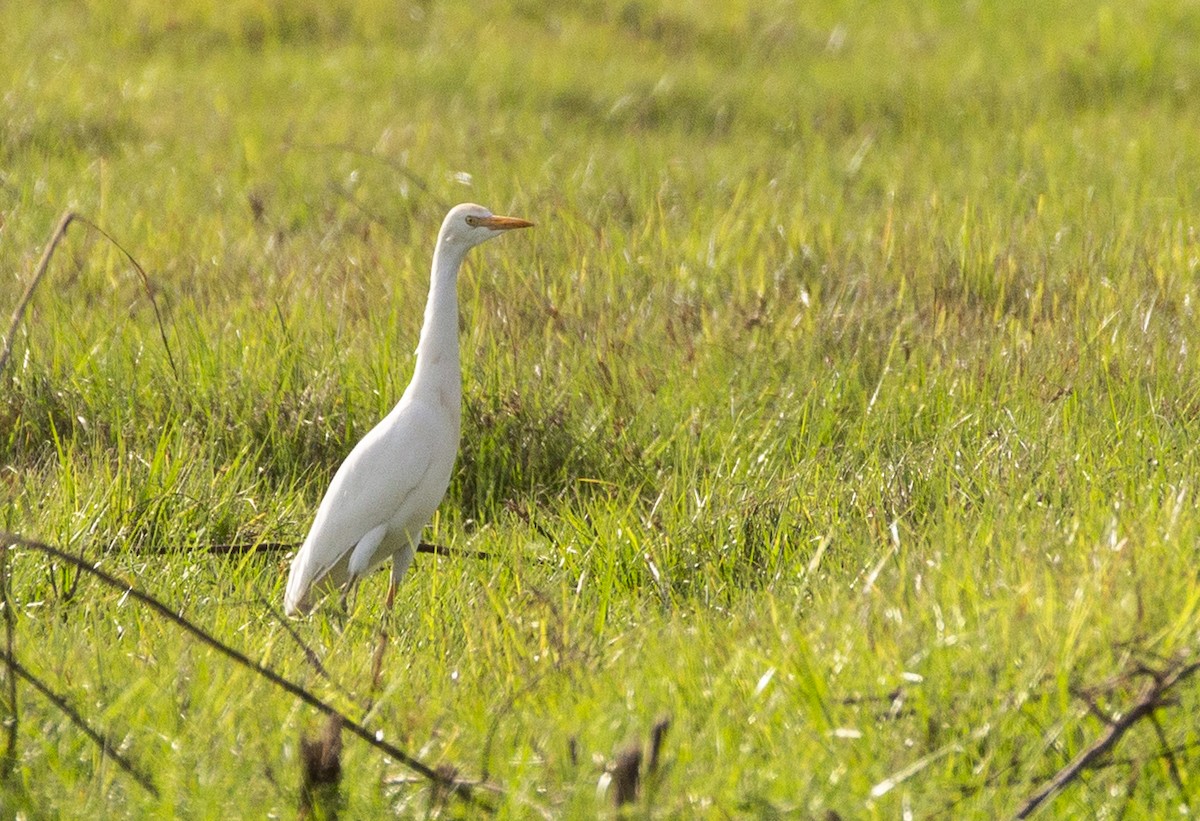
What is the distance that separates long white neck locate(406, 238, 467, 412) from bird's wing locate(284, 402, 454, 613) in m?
0.06

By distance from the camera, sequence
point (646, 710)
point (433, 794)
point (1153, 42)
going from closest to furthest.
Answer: point (433, 794) < point (646, 710) < point (1153, 42)

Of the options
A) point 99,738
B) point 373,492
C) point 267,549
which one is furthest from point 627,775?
point 267,549

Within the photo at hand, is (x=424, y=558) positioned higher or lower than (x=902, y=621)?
lower

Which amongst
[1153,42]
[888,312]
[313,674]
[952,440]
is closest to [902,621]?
[313,674]

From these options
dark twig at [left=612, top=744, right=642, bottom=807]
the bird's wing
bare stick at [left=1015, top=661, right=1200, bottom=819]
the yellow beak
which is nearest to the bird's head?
the yellow beak

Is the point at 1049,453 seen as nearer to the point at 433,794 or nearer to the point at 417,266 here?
the point at 433,794

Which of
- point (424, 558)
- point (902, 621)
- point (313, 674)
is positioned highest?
point (902, 621)

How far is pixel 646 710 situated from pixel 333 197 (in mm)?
4694

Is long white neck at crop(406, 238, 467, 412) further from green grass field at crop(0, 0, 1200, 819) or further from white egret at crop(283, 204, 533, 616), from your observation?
green grass field at crop(0, 0, 1200, 819)

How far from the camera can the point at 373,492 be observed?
11.4 feet

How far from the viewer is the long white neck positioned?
11.6 feet

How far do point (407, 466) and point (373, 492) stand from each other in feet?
0.32

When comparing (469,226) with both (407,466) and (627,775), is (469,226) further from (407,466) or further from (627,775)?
(627,775)

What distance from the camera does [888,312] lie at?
4.83 m
